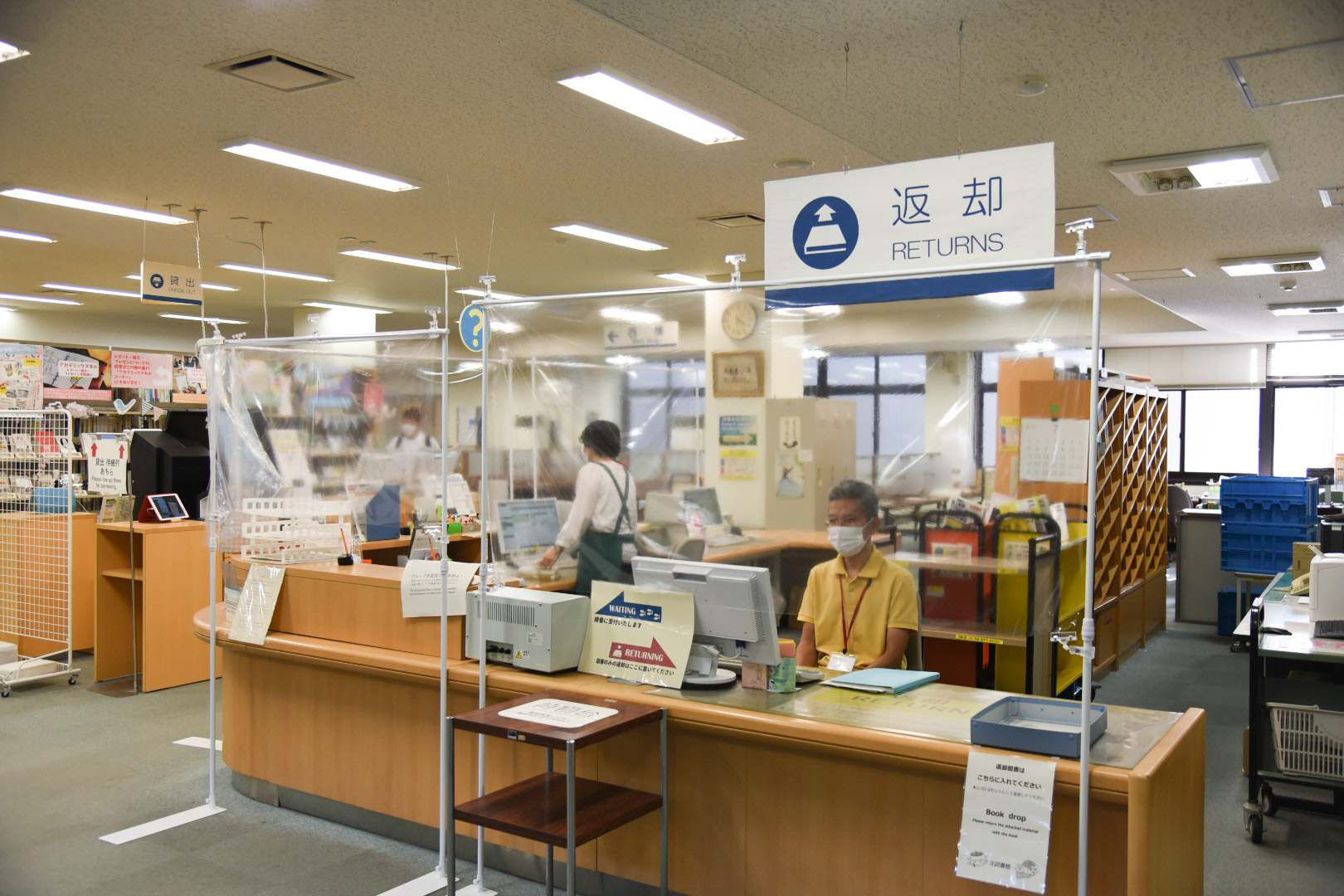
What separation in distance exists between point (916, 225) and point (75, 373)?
38.3 ft

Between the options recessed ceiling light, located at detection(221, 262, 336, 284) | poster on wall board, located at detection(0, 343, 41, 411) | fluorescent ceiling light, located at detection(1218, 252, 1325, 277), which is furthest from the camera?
poster on wall board, located at detection(0, 343, 41, 411)

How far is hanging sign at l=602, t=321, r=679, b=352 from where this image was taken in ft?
10.5

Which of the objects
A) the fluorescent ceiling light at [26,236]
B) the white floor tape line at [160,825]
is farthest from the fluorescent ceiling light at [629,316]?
the fluorescent ceiling light at [26,236]

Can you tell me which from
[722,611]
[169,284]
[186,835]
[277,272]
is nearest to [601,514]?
[722,611]

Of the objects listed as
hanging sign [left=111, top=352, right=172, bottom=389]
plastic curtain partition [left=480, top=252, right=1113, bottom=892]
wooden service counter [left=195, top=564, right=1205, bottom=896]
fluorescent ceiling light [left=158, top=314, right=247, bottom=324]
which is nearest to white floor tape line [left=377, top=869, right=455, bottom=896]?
wooden service counter [left=195, top=564, right=1205, bottom=896]

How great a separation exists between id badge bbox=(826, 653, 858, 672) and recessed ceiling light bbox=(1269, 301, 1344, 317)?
8.31 m

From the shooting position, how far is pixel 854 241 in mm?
2836

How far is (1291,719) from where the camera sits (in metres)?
3.73

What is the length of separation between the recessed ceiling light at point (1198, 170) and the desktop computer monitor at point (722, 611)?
3.02m

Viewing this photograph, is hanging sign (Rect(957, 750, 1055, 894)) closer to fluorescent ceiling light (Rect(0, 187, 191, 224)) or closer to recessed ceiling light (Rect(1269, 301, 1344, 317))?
fluorescent ceiling light (Rect(0, 187, 191, 224))

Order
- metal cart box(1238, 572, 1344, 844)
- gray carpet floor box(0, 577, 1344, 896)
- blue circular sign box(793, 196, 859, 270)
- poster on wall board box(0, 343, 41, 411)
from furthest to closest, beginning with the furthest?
poster on wall board box(0, 343, 41, 411) → metal cart box(1238, 572, 1344, 844) → gray carpet floor box(0, 577, 1344, 896) → blue circular sign box(793, 196, 859, 270)

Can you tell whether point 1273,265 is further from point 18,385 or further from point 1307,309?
point 18,385

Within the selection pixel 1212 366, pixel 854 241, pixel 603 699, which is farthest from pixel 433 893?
pixel 1212 366

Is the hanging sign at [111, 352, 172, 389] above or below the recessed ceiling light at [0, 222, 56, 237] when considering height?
below
